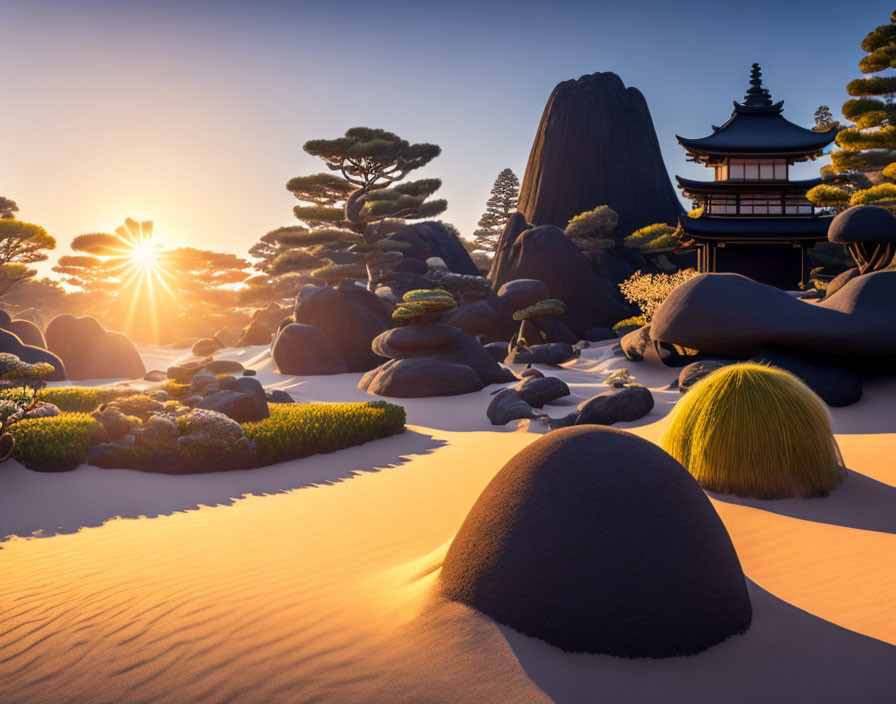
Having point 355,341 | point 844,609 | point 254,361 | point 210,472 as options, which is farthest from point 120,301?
point 844,609

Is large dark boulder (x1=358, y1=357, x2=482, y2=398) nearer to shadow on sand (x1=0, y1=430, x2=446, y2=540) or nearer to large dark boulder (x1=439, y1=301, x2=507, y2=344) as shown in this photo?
shadow on sand (x1=0, y1=430, x2=446, y2=540)

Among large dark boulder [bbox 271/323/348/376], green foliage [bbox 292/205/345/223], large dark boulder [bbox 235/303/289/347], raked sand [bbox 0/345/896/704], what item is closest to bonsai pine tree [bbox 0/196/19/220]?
large dark boulder [bbox 235/303/289/347]

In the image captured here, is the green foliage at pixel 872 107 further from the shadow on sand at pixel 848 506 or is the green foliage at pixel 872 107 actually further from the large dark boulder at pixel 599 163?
the large dark boulder at pixel 599 163

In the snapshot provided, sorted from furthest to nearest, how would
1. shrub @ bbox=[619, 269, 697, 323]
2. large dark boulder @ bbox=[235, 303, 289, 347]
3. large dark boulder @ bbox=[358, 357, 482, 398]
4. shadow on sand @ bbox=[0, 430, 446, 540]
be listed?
1. large dark boulder @ bbox=[235, 303, 289, 347]
2. shrub @ bbox=[619, 269, 697, 323]
3. large dark boulder @ bbox=[358, 357, 482, 398]
4. shadow on sand @ bbox=[0, 430, 446, 540]

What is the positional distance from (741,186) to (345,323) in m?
19.2

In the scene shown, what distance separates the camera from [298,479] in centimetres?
726

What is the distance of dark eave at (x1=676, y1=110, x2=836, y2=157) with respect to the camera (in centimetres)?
2528

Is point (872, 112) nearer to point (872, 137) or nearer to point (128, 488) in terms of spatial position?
point (872, 137)

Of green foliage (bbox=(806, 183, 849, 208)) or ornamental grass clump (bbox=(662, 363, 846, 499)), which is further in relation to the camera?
green foliage (bbox=(806, 183, 849, 208))

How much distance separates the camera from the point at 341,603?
3.37m

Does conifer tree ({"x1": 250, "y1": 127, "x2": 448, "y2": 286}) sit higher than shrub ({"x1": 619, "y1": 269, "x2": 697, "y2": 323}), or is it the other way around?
conifer tree ({"x1": 250, "y1": 127, "x2": 448, "y2": 286})

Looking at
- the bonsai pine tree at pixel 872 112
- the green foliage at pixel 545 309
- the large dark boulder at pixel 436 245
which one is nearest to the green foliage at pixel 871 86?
the bonsai pine tree at pixel 872 112

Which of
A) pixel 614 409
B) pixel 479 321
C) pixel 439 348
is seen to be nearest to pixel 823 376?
pixel 614 409

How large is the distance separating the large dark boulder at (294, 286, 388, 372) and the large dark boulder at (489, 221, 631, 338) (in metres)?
10.7
